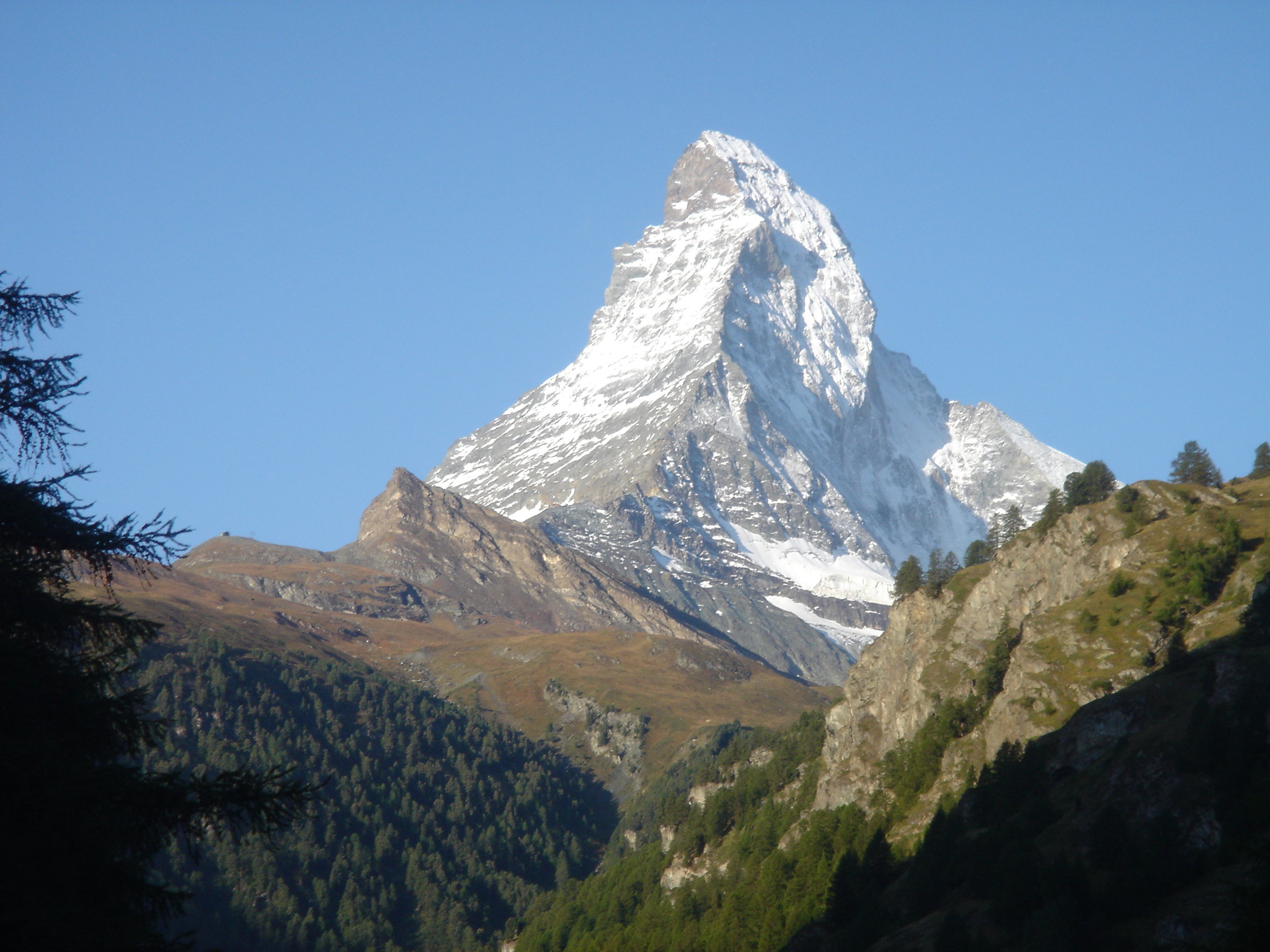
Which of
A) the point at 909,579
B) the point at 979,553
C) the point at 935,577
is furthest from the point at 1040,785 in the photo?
the point at 979,553

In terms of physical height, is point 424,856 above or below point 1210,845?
below

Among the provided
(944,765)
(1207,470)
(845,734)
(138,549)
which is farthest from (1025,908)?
(1207,470)

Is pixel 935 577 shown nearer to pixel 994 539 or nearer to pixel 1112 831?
pixel 994 539

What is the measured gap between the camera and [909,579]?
126312mm

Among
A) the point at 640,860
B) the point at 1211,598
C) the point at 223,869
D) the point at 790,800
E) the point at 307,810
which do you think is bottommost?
the point at 223,869

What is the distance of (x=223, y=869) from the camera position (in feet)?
605

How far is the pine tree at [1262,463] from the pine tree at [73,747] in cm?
11413

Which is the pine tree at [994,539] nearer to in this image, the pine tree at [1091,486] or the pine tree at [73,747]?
the pine tree at [1091,486]

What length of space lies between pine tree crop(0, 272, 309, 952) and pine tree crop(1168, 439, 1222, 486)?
11162cm

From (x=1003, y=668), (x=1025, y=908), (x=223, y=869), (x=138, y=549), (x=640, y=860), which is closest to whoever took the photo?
(x=138, y=549)

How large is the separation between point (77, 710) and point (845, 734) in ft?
344

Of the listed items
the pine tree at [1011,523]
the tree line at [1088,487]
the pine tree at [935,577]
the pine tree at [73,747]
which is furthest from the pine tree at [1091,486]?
the pine tree at [73,747]

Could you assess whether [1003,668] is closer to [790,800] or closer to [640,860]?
[790,800]

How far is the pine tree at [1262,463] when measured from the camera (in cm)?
11056
